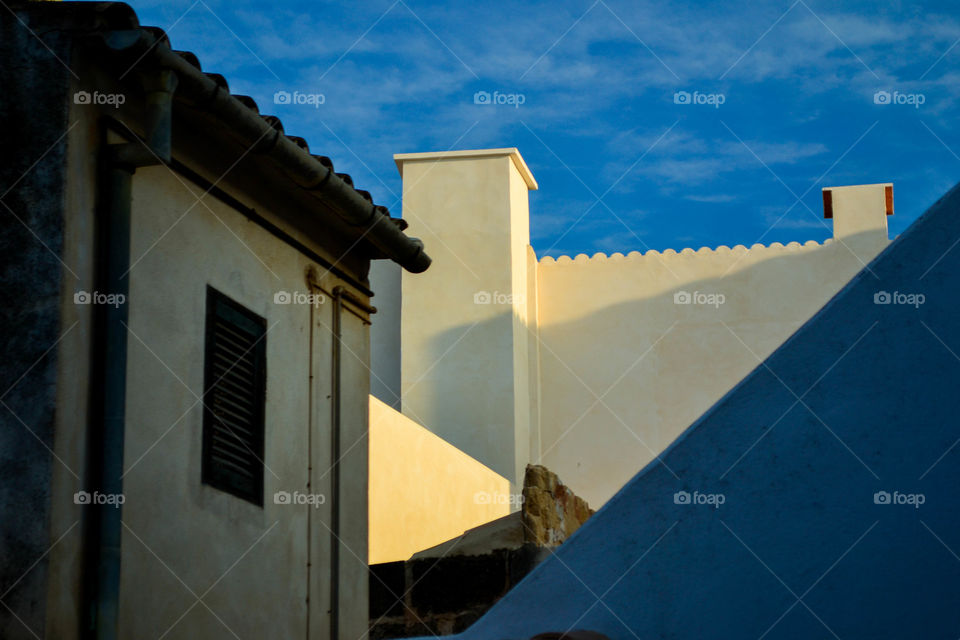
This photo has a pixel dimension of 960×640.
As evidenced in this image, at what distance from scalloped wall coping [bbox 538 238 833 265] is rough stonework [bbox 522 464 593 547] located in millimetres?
7846

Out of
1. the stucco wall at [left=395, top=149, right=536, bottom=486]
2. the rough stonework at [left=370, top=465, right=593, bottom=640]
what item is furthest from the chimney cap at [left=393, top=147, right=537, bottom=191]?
the rough stonework at [left=370, top=465, right=593, bottom=640]

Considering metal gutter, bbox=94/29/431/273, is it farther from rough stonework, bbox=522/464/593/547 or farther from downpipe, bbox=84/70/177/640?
rough stonework, bbox=522/464/593/547

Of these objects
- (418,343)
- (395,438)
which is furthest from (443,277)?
(395,438)

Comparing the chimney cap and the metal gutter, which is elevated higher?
the chimney cap

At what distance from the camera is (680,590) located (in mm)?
3578

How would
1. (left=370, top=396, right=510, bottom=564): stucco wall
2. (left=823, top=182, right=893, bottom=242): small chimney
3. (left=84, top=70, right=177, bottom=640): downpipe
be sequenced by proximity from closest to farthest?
(left=84, top=70, right=177, bottom=640): downpipe
(left=370, top=396, right=510, bottom=564): stucco wall
(left=823, top=182, right=893, bottom=242): small chimney

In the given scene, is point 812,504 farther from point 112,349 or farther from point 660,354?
point 660,354

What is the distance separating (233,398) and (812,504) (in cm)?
437

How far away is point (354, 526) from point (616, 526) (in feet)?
17.6

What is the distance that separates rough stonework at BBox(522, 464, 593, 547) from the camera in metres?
12.3

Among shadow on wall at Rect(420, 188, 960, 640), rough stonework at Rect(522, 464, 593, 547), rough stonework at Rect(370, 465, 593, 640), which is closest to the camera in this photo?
shadow on wall at Rect(420, 188, 960, 640)

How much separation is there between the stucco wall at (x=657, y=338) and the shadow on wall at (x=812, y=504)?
1639cm

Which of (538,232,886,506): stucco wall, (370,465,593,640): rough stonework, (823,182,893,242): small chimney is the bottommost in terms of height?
(370,465,593,640): rough stonework

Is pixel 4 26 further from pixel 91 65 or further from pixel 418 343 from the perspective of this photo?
pixel 418 343
